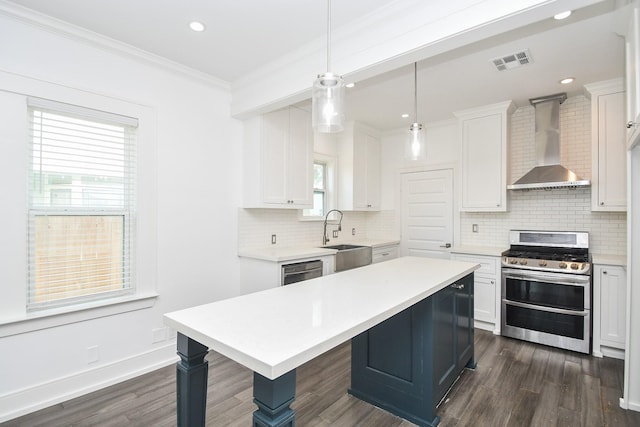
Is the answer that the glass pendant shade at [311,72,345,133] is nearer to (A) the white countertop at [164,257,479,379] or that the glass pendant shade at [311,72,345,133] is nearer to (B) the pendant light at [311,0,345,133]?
(B) the pendant light at [311,0,345,133]

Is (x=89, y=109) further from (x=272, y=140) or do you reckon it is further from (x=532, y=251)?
(x=532, y=251)

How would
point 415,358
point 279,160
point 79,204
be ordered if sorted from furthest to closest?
point 279,160 → point 79,204 → point 415,358

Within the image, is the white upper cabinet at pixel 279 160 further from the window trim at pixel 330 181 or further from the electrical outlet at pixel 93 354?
the electrical outlet at pixel 93 354

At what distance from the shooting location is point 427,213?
4.96 meters

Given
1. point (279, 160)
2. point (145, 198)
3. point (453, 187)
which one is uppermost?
point (279, 160)

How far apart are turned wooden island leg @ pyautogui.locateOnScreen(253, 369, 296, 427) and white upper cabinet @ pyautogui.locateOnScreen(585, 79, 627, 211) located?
12.3ft

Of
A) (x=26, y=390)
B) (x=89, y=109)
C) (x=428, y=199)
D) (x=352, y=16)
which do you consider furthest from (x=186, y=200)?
(x=428, y=199)

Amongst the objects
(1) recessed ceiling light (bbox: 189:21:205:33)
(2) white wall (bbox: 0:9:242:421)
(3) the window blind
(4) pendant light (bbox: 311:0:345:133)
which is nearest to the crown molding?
(2) white wall (bbox: 0:9:242:421)

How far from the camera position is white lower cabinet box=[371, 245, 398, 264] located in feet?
15.5

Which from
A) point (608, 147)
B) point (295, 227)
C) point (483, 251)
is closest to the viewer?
point (608, 147)

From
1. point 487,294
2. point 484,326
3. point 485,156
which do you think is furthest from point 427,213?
point 484,326

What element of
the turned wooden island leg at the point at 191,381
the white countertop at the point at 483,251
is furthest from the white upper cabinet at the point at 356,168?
the turned wooden island leg at the point at 191,381

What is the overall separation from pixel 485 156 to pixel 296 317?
3.60m

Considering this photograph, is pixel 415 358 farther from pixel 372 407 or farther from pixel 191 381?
pixel 191 381
